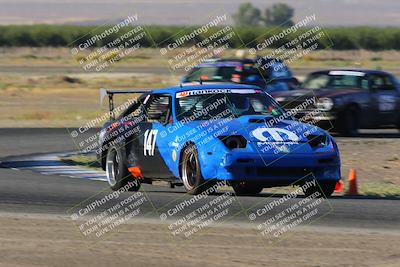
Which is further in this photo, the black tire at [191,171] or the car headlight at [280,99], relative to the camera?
the car headlight at [280,99]

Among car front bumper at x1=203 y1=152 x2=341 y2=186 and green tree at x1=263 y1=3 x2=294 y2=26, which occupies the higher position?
car front bumper at x1=203 y1=152 x2=341 y2=186

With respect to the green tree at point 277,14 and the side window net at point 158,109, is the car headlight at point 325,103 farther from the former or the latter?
the green tree at point 277,14

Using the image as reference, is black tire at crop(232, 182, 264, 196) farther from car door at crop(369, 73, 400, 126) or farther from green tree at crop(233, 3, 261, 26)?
green tree at crop(233, 3, 261, 26)

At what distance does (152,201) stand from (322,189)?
2.03m

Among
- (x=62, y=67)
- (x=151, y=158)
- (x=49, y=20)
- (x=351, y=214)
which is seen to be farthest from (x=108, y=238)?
(x=49, y=20)

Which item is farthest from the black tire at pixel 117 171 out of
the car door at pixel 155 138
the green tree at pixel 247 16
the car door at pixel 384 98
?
the green tree at pixel 247 16

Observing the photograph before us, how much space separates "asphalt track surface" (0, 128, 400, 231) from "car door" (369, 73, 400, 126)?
9.80 metres

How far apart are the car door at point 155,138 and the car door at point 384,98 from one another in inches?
427

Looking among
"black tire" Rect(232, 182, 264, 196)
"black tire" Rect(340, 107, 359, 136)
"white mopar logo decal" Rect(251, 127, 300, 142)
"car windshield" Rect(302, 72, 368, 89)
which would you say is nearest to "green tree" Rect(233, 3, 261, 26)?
"car windshield" Rect(302, 72, 368, 89)

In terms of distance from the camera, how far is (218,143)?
12.1 m

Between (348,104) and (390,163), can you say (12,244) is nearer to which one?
(390,163)

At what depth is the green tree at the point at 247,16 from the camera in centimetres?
19588

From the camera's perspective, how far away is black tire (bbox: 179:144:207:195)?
482 inches

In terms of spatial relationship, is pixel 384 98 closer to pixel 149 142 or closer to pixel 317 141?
pixel 149 142
